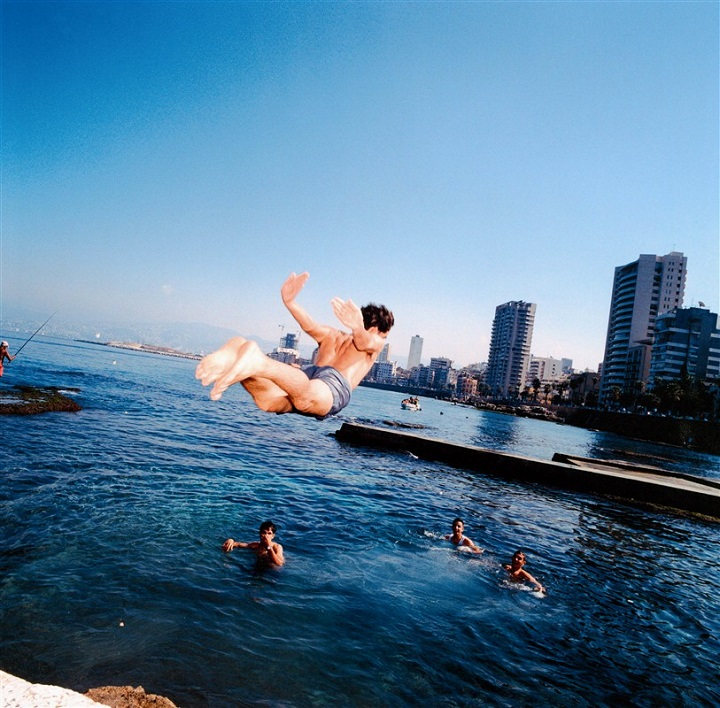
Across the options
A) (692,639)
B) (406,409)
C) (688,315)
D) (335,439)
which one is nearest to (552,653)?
(692,639)

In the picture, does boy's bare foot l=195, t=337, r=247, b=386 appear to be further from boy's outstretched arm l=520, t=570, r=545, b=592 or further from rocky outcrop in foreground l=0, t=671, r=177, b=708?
boy's outstretched arm l=520, t=570, r=545, b=592

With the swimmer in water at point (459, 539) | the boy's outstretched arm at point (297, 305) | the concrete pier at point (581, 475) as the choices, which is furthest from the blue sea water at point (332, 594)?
the boy's outstretched arm at point (297, 305)

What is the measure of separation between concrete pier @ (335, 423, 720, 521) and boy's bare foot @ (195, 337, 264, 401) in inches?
1004

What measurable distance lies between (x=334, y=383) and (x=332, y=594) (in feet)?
24.0

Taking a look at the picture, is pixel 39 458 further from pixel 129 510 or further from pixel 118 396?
pixel 118 396

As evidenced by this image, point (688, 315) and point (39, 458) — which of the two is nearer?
point (39, 458)

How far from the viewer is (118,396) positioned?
46250mm

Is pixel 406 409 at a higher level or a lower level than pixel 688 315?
lower

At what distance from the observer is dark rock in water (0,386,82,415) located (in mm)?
27258

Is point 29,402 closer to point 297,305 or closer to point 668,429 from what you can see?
point 297,305

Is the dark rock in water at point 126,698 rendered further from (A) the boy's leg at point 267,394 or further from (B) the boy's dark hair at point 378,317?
(B) the boy's dark hair at point 378,317

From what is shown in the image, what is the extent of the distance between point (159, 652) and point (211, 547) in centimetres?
454

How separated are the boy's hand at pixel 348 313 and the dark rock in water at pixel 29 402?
2949 centimetres

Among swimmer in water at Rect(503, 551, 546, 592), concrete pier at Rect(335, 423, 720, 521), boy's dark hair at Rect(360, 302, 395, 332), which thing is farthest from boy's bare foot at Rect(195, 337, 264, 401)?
concrete pier at Rect(335, 423, 720, 521)
